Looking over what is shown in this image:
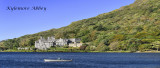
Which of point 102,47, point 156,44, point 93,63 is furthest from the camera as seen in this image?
point 102,47

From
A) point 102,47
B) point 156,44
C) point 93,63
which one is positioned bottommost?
point 93,63

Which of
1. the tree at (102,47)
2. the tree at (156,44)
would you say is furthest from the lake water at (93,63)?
the tree at (102,47)

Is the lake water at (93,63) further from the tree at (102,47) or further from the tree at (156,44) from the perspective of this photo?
the tree at (102,47)

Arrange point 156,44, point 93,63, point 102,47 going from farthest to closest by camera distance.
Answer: point 102,47
point 156,44
point 93,63

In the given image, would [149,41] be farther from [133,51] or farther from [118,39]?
[118,39]

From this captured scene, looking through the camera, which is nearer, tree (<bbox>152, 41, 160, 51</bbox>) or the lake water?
the lake water

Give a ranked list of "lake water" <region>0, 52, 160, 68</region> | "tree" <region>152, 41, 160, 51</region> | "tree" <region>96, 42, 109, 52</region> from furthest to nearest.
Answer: "tree" <region>96, 42, 109, 52</region>, "tree" <region>152, 41, 160, 51</region>, "lake water" <region>0, 52, 160, 68</region>

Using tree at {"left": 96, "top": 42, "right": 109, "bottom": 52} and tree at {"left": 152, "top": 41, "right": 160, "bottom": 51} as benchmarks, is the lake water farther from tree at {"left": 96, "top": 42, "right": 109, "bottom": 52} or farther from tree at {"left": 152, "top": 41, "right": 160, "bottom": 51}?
tree at {"left": 96, "top": 42, "right": 109, "bottom": 52}

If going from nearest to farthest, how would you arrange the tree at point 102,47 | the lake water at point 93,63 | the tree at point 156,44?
the lake water at point 93,63
the tree at point 156,44
the tree at point 102,47

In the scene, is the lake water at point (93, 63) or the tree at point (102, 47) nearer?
the lake water at point (93, 63)

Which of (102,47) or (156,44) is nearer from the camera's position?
(156,44)

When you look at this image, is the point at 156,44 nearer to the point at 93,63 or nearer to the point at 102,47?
the point at 102,47

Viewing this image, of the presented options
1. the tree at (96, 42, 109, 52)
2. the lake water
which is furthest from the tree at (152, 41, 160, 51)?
the lake water

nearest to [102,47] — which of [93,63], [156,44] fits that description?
[156,44]
